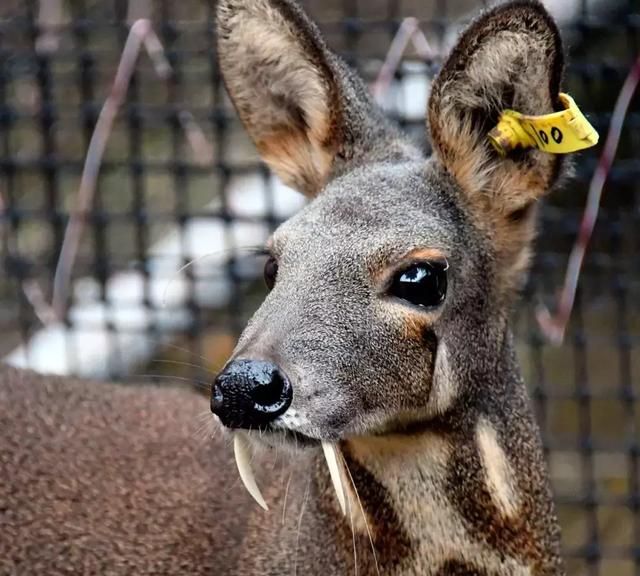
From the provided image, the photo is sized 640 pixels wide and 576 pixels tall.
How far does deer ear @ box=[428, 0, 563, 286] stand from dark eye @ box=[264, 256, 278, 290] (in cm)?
41

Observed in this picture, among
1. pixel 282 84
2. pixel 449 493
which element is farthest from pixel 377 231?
pixel 282 84

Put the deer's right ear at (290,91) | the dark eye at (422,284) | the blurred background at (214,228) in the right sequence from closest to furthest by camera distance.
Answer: the dark eye at (422,284) → the deer's right ear at (290,91) → the blurred background at (214,228)

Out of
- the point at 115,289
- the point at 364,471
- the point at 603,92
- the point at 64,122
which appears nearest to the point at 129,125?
the point at 64,122

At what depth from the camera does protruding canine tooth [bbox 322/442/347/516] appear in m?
2.47

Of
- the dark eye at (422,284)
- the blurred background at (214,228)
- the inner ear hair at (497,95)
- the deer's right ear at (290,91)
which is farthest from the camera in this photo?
the blurred background at (214,228)

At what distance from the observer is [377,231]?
2596 mm

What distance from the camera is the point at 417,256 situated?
2.59m

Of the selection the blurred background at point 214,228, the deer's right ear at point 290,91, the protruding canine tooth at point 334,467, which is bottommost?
the blurred background at point 214,228

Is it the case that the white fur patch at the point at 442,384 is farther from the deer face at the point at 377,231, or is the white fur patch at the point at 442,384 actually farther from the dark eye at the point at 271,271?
the dark eye at the point at 271,271

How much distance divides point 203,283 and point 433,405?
9.60ft

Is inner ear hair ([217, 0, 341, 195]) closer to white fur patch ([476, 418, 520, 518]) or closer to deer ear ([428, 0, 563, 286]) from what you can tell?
deer ear ([428, 0, 563, 286])

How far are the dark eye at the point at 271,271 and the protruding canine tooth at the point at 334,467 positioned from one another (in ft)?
1.13

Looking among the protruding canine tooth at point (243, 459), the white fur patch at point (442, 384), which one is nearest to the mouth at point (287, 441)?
the protruding canine tooth at point (243, 459)

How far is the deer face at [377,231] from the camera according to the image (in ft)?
7.95
